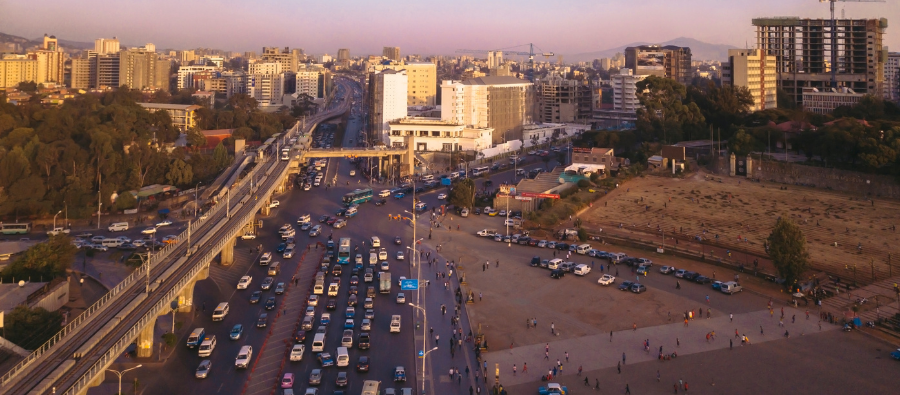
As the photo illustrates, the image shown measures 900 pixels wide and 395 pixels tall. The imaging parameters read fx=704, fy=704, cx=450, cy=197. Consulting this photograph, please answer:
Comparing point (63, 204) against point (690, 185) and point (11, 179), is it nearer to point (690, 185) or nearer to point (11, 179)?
point (11, 179)

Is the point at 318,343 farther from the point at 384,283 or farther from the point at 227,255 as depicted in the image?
the point at 227,255

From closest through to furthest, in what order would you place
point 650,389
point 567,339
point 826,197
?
point 650,389, point 567,339, point 826,197

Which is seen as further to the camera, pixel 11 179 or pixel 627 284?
pixel 11 179

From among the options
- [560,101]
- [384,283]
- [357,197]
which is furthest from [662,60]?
[384,283]

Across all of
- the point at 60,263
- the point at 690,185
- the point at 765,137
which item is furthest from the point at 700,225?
the point at 60,263

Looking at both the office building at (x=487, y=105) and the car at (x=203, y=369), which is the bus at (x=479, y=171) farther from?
the car at (x=203, y=369)

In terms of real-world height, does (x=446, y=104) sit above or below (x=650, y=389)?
above
